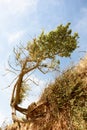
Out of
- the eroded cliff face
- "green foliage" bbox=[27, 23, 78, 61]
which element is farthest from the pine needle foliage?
"green foliage" bbox=[27, 23, 78, 61]

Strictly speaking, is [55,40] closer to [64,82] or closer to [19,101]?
[64,82]

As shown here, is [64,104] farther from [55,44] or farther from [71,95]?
[55,44]

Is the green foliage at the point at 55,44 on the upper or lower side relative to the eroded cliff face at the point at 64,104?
upper

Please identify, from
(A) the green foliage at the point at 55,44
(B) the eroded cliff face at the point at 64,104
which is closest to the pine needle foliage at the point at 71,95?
(B) the eroded cliff face at the point at 64,104

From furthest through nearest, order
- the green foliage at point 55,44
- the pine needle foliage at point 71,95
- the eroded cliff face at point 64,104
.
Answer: the green foliage at point 55,44 → the eroded cliff face at point 64,104 → the pine needle foliage at point 71,95

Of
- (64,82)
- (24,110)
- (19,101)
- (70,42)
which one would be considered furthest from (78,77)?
(19,101)

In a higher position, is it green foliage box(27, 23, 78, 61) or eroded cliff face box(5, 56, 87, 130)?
green foliage box(27, 23, 78, 61)

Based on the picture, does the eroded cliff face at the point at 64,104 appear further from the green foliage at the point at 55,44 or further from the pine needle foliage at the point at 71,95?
the green foliage at the point at 55,44

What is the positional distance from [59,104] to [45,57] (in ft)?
10.3

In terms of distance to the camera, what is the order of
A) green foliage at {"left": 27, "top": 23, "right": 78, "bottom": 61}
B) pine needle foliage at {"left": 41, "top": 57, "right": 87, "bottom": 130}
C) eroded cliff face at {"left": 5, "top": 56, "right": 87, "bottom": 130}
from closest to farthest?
pine needle foliage at {"left": 41, "top": 57, "right": 87, "bottom": 130} < eroded cliff face at {"left": 5, "top": 56, "right": 87, "bottom": 130} < green foliage at {"left": 27, "top": 23, "right": 78, "bottom": 61}

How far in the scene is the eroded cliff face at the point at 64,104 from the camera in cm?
1110

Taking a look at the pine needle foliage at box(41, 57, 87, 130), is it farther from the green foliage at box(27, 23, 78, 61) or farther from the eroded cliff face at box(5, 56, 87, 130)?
the green foliage at box(27, 23, 78, 61)

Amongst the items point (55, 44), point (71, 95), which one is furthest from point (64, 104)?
point (55, 44)

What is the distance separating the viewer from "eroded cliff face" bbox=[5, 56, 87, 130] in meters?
11.1
